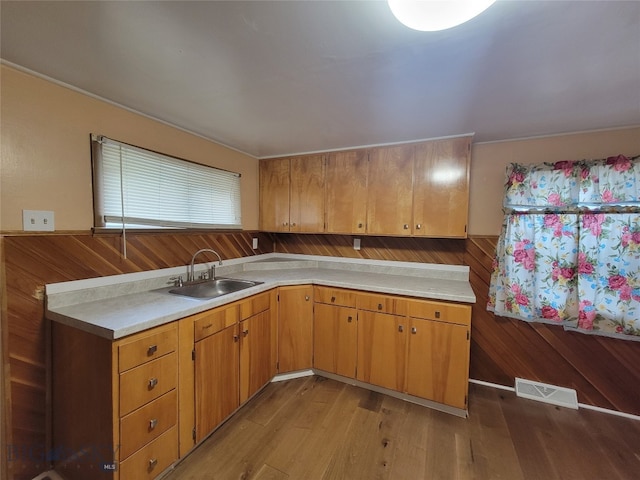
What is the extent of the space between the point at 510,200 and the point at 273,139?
81.7 inches

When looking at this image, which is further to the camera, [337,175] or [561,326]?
[337,175]

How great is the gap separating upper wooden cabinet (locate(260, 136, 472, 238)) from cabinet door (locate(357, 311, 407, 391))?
0.78 m

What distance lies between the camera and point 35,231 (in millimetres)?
1415

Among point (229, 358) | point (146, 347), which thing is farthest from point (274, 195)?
point (146, 347)

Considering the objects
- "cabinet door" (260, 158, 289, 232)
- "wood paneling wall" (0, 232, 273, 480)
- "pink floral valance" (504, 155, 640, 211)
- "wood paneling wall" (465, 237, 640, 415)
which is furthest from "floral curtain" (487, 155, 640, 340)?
"wood paneling wall" (0, 232, 273, 480)

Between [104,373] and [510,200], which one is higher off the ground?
[510,200]

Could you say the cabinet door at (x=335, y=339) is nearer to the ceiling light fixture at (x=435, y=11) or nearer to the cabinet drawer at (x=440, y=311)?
the cabinet drawer at (x=440, y=311)

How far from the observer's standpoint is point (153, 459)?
1.38m

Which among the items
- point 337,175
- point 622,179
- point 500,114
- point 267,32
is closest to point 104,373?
point 267,32

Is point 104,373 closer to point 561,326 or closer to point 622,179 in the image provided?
point 561,326

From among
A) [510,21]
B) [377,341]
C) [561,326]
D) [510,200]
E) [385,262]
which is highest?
[510,21]

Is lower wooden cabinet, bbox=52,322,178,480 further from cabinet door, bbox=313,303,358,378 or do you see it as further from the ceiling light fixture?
the ceiling light fixture

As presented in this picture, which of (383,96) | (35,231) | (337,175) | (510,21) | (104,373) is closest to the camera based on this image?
(510,21)

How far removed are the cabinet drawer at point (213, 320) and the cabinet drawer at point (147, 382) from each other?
0.60ft
